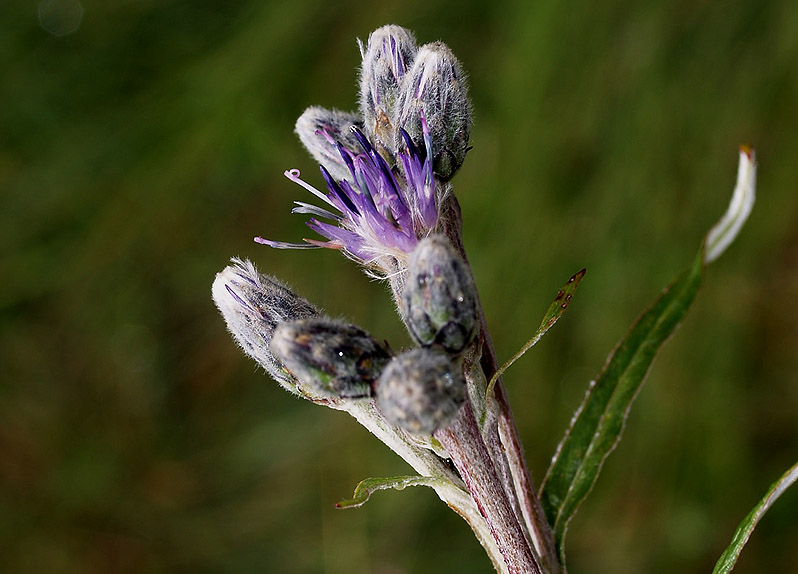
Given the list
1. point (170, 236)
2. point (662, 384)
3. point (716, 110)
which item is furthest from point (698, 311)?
point (170, 236)

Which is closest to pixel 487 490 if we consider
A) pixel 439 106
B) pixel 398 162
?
pixel 398 162

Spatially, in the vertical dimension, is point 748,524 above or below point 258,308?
below

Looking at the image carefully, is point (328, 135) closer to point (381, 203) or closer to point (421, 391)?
point (381, 203)

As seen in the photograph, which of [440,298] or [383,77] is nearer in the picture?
[440,298]

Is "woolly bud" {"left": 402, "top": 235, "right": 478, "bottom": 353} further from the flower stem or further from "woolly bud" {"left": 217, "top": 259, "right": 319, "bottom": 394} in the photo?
"woolly bud" {"left": 217, "top": 259, "right": 319, "bottom": 394}

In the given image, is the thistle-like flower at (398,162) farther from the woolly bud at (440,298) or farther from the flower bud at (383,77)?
the woolly bud at (440,298)

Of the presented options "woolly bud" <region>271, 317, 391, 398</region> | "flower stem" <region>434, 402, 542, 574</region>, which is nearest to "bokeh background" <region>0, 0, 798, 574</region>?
"flower stem" <region>434, 402, 542, 574</region>
